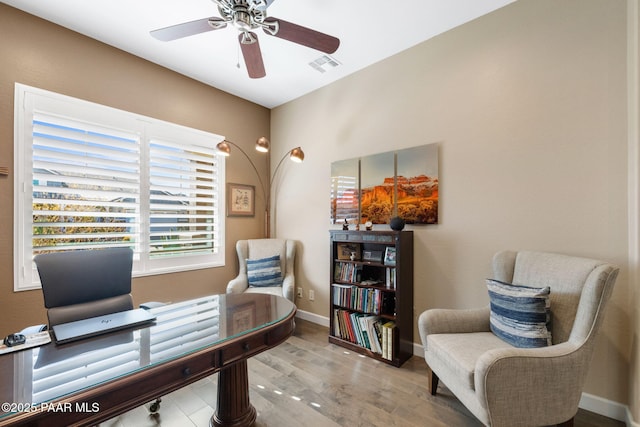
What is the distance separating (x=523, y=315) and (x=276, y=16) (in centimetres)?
285

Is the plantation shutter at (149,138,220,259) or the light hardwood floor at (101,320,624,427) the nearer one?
the light hardwood floor at (101,320,624,427)

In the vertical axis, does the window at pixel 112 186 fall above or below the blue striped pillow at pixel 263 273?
above

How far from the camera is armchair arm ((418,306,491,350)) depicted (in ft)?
6.21

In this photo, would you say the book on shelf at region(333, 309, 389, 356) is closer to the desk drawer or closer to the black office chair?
the desk drawer

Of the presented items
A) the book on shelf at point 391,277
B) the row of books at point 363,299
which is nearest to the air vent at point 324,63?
the book on shelf at point 391,277

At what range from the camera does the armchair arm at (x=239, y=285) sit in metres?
3.05

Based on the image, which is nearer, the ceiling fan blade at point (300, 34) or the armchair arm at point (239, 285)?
the ceiling fan blade at point (300, 34)

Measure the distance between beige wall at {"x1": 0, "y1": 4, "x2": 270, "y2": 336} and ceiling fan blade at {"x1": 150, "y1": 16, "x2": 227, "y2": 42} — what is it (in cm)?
121

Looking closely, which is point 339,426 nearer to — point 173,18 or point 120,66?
point 173,18

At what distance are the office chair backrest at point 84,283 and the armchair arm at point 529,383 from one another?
2.16 m

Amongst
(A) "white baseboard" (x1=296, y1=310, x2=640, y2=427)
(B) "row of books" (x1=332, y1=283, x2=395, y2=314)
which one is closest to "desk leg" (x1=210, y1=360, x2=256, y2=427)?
(B) "row of books" (x1=332, y1=283, x2=395, y2=314)

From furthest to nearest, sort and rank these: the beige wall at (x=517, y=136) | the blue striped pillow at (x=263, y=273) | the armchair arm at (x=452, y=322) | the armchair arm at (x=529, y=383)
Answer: the blue striped pillow at (x=263, y=273) → the armchair arm at (x=452, y=322) → the beige wall at (x=517, y=136) → the armchair arm at (x=529, y=383)

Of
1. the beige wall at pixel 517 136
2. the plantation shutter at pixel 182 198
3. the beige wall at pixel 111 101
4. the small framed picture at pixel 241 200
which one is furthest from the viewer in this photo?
the small framed picture at pixel 241 200

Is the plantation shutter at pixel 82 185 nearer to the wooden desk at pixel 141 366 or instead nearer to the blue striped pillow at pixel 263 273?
the blue striped pillow at pixel 263 273
